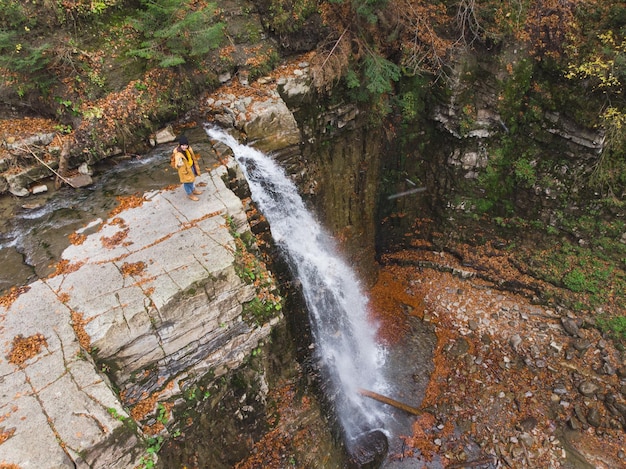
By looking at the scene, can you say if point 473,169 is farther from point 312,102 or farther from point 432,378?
point 432,378

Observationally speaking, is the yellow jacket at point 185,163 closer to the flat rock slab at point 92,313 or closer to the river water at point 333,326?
the flat rock slab at point 92,313

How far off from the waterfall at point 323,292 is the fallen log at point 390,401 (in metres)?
0.15

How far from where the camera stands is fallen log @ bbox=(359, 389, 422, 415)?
977cm

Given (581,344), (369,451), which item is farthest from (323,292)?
(581,344)

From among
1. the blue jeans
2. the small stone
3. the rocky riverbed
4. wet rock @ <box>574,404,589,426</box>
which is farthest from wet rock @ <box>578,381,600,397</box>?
the blue jeans

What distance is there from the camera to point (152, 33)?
30.8 feet

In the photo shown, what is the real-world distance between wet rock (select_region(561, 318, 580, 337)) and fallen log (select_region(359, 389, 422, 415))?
4904mm

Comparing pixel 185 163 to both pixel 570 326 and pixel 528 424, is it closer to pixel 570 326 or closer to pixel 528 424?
pixel 528 424

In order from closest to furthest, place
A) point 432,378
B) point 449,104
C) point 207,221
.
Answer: point 207,221, point 432,378, point 449,104

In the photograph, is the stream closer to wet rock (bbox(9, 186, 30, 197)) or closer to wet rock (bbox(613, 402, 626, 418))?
→ wet rock (bbox(9, 186, 30, 197))

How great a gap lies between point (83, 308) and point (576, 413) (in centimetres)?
1123

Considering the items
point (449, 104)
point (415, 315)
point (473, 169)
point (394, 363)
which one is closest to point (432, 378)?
point (394, 363)

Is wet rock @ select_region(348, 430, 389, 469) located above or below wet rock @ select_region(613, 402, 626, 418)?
below

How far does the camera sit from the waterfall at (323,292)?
921 cm
